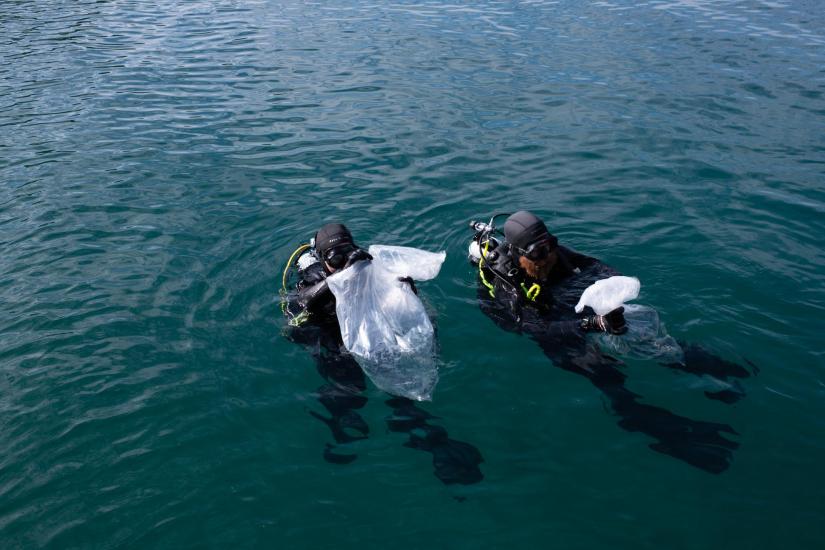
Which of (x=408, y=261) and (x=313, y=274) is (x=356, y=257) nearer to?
(x=408, y=261)

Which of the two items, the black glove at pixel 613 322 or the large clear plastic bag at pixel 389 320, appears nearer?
the black glove at pixel 613 322

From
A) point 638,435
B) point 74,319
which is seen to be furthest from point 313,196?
point 638,435

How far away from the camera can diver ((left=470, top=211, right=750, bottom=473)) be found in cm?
517

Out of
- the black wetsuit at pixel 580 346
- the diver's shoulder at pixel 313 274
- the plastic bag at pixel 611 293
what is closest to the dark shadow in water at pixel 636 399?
the black wetsuit at pixel 580 346

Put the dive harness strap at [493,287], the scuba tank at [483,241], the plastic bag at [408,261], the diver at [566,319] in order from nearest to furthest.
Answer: the diver at [566,319], the plastic bag at [408,261], the dive harness strap at [493,287], the scuba tank at [483,241]

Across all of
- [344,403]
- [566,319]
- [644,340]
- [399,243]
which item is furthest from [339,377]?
[399,243]

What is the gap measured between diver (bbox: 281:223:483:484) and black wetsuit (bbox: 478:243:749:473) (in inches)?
34.2

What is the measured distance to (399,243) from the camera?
821 cm

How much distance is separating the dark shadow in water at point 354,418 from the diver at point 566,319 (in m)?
1.21

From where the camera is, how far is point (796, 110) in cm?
1177

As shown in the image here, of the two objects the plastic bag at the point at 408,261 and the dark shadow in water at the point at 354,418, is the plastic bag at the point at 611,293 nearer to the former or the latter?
the plastic bag at the point at 408,261

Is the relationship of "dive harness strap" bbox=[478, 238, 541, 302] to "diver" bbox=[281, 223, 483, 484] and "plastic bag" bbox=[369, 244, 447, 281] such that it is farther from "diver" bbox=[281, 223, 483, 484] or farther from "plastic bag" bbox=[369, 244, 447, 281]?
"diver" bbox=[281, 223, 483, 484]

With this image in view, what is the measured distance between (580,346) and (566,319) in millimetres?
271

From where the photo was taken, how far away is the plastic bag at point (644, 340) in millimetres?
5695
